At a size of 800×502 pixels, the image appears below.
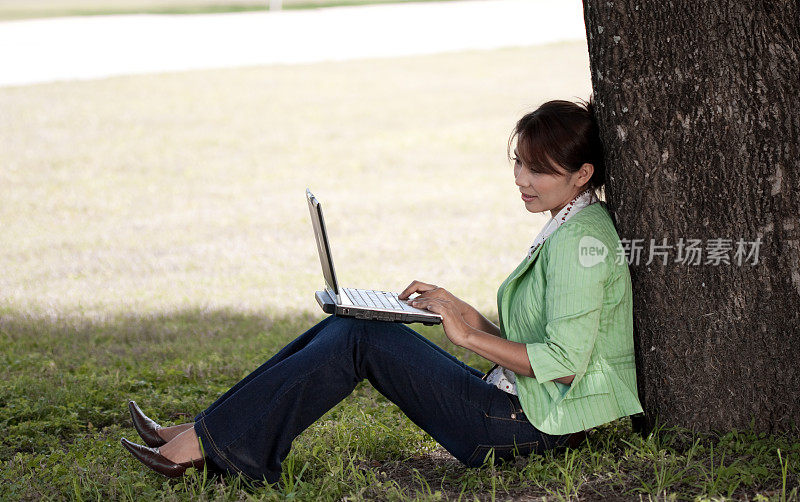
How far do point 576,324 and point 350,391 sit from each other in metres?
0.84

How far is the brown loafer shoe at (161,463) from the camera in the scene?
3445mm

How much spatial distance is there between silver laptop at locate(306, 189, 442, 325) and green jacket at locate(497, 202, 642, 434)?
1.24 ft

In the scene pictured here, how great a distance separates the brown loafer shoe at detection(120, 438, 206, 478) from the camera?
3445mm

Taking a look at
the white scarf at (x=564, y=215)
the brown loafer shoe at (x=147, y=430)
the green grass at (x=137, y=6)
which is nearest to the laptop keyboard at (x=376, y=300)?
the white scarf at (x=564, y=215)

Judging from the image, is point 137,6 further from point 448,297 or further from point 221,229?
point 448,297

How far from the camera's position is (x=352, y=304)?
336 cm

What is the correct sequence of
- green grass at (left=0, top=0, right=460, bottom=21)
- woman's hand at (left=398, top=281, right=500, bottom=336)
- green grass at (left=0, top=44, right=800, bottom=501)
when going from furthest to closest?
green grass at (left=0, top=0, right=460, bottom=21), woman's hand at (left=398, top=281, right=500, bottom=336), green grass at (left=0, top=44, right=800, bottom=501)

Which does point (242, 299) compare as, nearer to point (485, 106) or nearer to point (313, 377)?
point (313, 377)

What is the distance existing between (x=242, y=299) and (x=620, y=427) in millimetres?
4882

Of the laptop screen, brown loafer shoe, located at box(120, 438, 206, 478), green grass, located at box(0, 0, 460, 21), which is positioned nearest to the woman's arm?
the laptop screen

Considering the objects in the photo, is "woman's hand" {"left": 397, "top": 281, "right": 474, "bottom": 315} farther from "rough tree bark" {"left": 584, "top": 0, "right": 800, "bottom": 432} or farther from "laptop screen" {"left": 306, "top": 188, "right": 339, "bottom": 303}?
"rough tree bark" {"left": 584, "top": 0, "right": 800, "bottom": 432}

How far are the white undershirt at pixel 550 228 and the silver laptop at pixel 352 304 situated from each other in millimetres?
411

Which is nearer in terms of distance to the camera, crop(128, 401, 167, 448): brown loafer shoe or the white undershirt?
the white undershirt

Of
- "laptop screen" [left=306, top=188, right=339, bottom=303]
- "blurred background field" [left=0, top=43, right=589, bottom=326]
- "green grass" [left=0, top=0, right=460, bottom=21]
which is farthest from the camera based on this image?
"green grass" [left=0, top=0, right=460, bottom=21]
